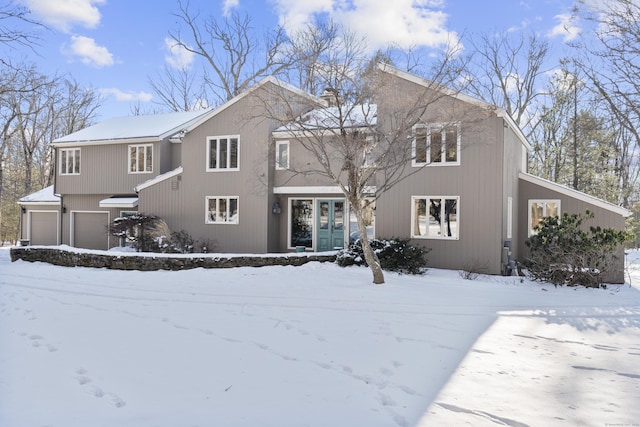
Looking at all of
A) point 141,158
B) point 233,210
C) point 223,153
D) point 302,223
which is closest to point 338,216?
point 302,223

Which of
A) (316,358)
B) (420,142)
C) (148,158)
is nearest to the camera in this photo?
(316,358)

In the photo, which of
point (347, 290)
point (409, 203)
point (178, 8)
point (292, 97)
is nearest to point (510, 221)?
point (409, 203)

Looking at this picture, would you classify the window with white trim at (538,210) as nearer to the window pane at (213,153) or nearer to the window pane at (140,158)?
the window pane at (213,153)

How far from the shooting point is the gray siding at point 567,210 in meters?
11.8

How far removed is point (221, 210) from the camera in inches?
643

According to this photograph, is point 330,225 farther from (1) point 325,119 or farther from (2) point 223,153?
(1) point 325,119

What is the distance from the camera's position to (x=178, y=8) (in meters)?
28.8

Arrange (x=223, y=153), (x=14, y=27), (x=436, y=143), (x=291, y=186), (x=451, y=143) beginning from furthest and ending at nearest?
1. (x=223, y=153)
2. (x=291, y=186)
3. (x=436, y=143)
4. (x=451, y=143)
5. (x=14, y=27)

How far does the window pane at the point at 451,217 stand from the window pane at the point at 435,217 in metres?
0.18

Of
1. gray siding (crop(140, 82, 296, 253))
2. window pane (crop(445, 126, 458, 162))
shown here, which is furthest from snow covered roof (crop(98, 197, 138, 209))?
window pane (crop(445, 126, 458, 162))

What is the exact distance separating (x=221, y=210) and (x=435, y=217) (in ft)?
27.1

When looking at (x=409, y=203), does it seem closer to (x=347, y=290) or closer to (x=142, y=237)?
(x=347, y=290)

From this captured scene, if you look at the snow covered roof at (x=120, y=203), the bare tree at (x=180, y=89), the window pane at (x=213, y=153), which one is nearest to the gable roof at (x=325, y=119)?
the window pane at (x=213, y=153)

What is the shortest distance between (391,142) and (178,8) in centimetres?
2571
